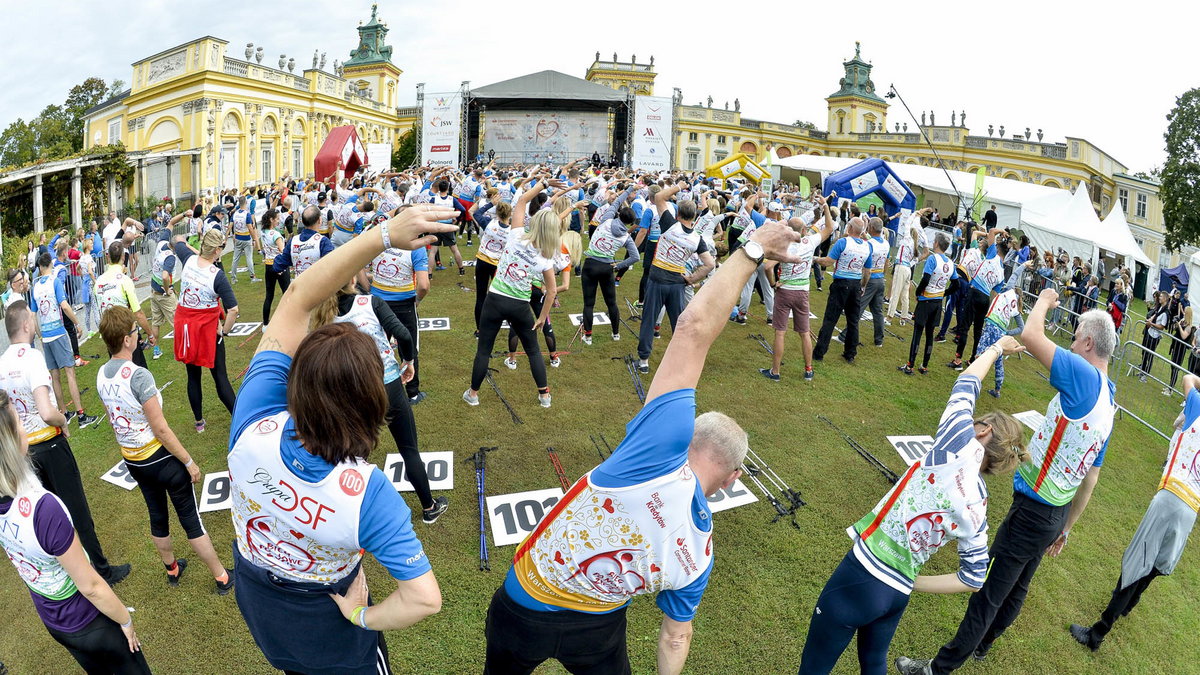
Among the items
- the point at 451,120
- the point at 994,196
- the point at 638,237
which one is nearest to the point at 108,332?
the point at 638,237

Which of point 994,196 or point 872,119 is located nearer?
point 994,196

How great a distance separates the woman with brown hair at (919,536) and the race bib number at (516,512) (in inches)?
98.8

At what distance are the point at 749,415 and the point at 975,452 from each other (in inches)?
187

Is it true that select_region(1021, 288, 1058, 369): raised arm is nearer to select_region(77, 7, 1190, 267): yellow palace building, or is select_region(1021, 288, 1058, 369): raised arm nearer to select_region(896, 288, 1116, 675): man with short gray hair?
select_region(896, 288, 1116, 675): man with short gray hair

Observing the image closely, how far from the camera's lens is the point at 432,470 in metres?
5.95

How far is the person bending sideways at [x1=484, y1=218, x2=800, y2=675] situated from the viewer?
1.93 meters

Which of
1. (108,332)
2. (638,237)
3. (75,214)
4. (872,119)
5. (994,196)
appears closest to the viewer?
(108,332)

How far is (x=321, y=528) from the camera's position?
178cm

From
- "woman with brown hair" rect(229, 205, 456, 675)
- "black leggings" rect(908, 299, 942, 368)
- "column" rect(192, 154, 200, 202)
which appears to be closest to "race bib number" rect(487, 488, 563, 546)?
"woman with brown hair" rect(229, 205, 456, 675)

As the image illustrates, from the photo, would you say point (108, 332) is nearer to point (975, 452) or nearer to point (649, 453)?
point (649, 453)

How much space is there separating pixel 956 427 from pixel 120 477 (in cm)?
663

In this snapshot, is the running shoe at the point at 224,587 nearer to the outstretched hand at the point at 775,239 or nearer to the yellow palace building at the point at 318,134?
the outstretched hand at the point at 775,239

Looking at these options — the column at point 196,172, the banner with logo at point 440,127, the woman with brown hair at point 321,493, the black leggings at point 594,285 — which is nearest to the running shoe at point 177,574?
the woman with brown hair at point 321,493

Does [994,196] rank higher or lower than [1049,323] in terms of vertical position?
higher
